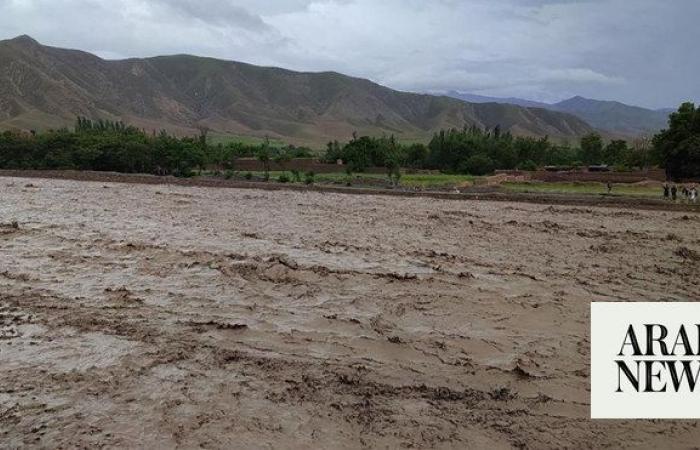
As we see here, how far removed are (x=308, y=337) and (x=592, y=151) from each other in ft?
295

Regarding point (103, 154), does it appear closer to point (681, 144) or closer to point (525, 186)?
point (525, 186)

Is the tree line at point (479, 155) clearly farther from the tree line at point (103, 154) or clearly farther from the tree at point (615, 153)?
the tree line at point (103, 154)

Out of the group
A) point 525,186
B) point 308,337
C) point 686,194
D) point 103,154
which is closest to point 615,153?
point 525,186

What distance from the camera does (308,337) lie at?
9.93 meters

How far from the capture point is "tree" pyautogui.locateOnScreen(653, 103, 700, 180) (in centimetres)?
5381

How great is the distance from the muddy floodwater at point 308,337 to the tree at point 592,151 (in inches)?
2832

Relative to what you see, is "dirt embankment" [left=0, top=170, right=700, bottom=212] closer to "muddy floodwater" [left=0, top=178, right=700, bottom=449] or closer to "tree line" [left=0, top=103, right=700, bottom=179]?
"tree line" [left=0, top=103, right=700, bottom=179]

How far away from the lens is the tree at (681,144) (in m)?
53.8

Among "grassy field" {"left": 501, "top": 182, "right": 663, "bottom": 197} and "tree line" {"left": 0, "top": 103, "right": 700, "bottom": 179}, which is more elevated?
"tree line" {"left": 0, "top": 103, "right": 700, "bottom": 179}

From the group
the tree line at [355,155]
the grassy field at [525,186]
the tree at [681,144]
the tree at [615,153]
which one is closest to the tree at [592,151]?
the tree line at [355,155]

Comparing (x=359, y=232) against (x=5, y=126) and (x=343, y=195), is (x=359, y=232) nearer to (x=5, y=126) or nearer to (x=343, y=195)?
(x=343, y=195)

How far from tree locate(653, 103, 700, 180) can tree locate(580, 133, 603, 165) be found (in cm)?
3141

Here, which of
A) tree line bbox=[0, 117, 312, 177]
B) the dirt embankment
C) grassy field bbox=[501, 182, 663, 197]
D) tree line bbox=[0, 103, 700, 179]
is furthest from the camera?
tree line bbox=[0, 117, 312, 177]

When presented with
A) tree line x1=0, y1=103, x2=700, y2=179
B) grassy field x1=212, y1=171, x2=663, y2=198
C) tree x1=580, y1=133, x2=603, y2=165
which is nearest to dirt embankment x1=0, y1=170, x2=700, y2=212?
grassy field x1=212, y1=171, x2=663, y2=198
